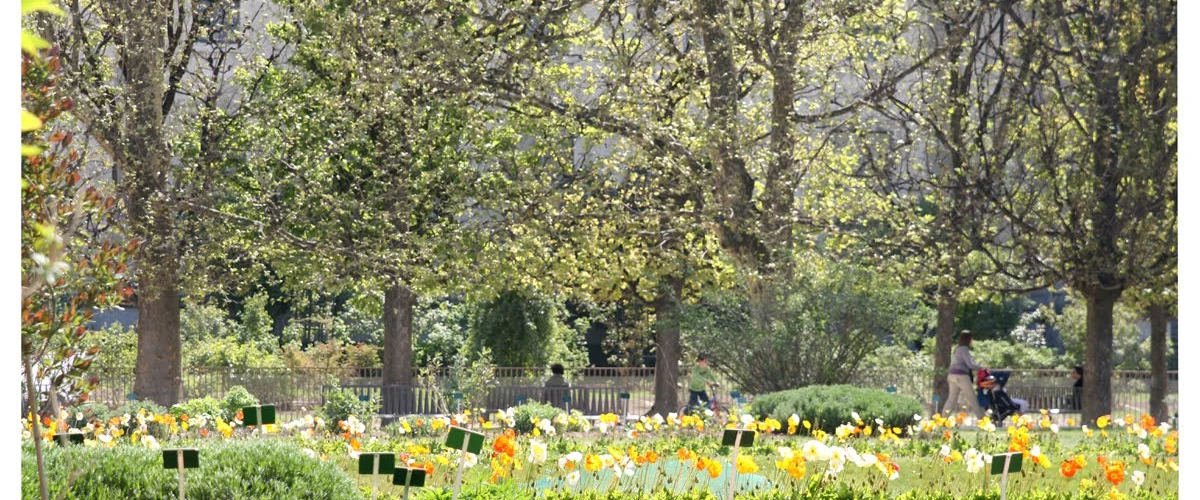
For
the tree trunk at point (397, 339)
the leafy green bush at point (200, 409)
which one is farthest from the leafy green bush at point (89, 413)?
the tree trunk at point (397, 339)

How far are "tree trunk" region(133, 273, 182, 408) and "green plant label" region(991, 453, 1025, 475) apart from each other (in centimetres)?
1298

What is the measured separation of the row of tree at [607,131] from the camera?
16.1 meters

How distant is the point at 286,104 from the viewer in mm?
17594

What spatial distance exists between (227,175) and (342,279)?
77.6 inches

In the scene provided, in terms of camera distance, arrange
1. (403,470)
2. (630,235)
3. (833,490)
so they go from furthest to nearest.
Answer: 1. (630,235)
2. (833,490)
3. (403,470)

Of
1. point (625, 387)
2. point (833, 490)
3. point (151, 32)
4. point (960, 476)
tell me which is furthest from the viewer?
point (625, 387)

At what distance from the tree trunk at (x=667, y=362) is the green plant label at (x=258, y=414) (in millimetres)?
13737

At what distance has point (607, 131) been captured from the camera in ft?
58.1

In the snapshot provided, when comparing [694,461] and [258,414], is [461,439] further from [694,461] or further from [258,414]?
[694,461]

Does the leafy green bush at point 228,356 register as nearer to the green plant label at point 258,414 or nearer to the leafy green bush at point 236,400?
the leafy green bush at point 236,400

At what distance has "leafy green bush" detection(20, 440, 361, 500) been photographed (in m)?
5.71

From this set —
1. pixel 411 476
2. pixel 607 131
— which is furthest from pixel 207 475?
pixel 607 131
